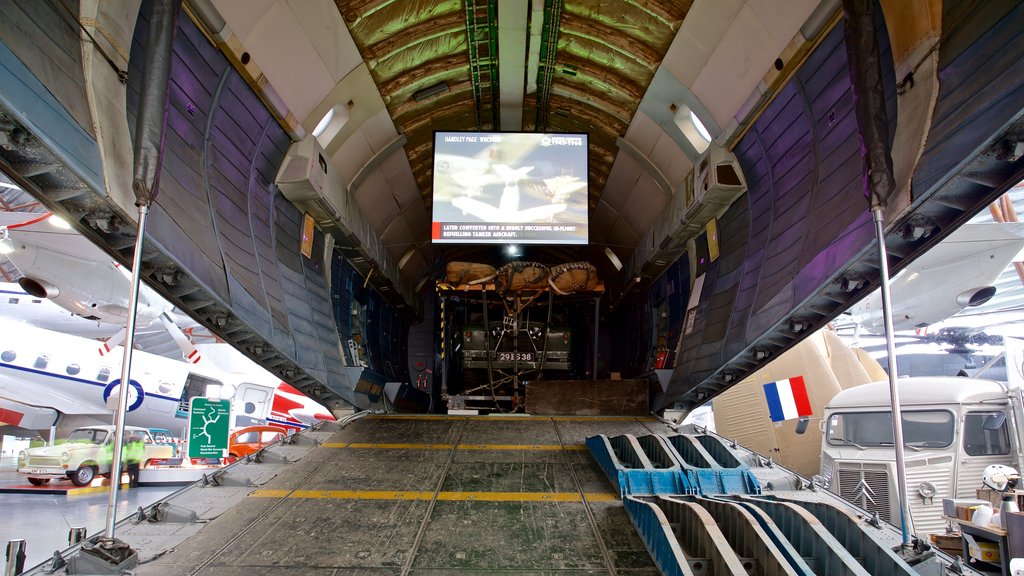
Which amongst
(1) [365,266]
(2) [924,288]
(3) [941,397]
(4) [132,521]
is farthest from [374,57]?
(2) [924,288]

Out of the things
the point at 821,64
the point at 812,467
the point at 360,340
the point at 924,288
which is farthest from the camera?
the point at 924,288

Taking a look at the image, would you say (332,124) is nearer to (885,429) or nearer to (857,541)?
(857,541)

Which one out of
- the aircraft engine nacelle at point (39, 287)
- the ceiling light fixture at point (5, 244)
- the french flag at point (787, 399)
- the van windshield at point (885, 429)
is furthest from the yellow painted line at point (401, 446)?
the ceiling light fixture at point (5, 244)

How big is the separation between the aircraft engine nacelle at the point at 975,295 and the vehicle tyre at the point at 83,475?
20.6m

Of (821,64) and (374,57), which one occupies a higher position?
(374,57)

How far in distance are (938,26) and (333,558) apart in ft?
19.2

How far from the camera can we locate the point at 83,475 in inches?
532

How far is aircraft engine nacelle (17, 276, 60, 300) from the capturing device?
44.9 ft

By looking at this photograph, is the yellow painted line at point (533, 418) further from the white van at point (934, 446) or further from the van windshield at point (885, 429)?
the van windshield at point (885, 429)

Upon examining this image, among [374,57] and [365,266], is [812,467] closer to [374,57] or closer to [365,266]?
[365,266]

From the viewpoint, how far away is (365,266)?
12047 millimetres

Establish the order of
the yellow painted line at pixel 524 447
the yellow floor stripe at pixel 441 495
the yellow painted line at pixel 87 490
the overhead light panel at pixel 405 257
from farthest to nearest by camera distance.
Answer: the overhead light panel at pixel 405 257
the yellow painted line at pixel 87 490
the yellow painted line at pixel 524 447
the yellow floor stripe at pixel 441 495

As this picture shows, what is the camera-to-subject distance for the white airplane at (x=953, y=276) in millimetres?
12586

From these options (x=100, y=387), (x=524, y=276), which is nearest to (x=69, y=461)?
(x=100, y=387)
